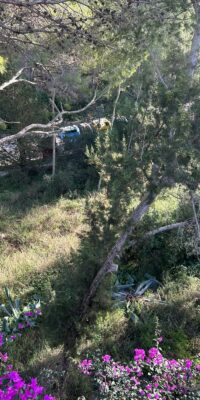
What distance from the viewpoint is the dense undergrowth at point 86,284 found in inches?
163

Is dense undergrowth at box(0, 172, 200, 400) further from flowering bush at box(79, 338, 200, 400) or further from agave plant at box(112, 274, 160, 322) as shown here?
flowering bush at box(79, 338, 200, 400)

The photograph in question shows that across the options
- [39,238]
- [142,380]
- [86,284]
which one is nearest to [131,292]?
[142,380]

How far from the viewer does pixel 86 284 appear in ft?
13.9

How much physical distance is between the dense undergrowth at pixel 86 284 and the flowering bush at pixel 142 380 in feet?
1.06

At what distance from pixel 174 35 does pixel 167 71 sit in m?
2.69

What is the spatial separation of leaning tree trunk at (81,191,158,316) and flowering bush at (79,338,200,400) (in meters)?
0.77

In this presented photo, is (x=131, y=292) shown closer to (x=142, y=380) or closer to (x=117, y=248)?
(x=142, y=380)

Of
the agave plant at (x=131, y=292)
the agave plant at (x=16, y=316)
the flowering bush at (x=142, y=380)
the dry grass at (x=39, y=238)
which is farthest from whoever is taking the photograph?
the dry grass at (x=39, y=238)

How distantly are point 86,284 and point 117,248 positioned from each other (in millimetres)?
564

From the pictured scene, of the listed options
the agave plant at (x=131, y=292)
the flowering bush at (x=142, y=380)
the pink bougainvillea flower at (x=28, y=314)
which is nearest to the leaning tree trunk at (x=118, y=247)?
the flowering bush at (x=142, y=380)

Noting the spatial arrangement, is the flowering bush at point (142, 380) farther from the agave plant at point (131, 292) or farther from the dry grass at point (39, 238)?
the dry grass at point (39, 238)

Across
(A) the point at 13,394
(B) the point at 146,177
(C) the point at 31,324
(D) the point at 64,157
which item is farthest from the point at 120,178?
(D) the point at 64,157

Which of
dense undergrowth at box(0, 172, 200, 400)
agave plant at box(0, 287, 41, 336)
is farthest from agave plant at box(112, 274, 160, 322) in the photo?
agave plant at box(0, 287, 41, 336)

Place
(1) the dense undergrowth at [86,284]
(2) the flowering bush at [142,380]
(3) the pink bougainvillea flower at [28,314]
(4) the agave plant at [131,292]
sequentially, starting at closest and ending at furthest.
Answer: (2) the flowering bush at [142,380]
(1) the dense undergrowth at [86,284]
(3) the pink bougainvillea flower at [28,314]
(4) the agave plant at [131,292]
